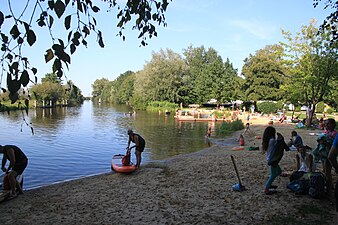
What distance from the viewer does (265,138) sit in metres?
6.58

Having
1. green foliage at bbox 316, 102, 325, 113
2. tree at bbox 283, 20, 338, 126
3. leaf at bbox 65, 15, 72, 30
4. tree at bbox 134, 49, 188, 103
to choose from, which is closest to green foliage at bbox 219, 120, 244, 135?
tree at bbox 283, 20, 338, 126

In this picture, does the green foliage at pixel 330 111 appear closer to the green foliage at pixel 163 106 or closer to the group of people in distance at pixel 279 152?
the green foliage at pixel 163 106

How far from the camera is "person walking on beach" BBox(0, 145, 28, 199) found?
7.39 meters

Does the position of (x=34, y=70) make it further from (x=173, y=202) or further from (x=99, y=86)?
(x=99, y=86)

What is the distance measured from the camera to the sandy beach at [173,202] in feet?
18.7

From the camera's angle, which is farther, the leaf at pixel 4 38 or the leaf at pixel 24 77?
the leaf at pixel 4 38

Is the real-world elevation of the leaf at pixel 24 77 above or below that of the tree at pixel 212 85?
below

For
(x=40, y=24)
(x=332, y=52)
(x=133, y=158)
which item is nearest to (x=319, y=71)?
(x=332, y=52)

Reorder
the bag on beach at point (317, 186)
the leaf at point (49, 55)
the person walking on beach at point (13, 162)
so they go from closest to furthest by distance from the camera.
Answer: the leaf at point (49, 55), the bag on beach at point (317, 186), the person walking on beach at point (13, 162)

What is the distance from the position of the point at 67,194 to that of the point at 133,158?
7908 millimetres

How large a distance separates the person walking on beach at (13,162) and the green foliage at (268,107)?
41.9m

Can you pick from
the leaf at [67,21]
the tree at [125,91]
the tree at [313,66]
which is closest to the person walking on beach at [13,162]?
the leaf at [67,21]

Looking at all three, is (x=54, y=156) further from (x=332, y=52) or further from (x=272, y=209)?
(x=332, y=52)

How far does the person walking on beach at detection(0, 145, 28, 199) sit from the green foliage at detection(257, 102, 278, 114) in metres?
41.9
